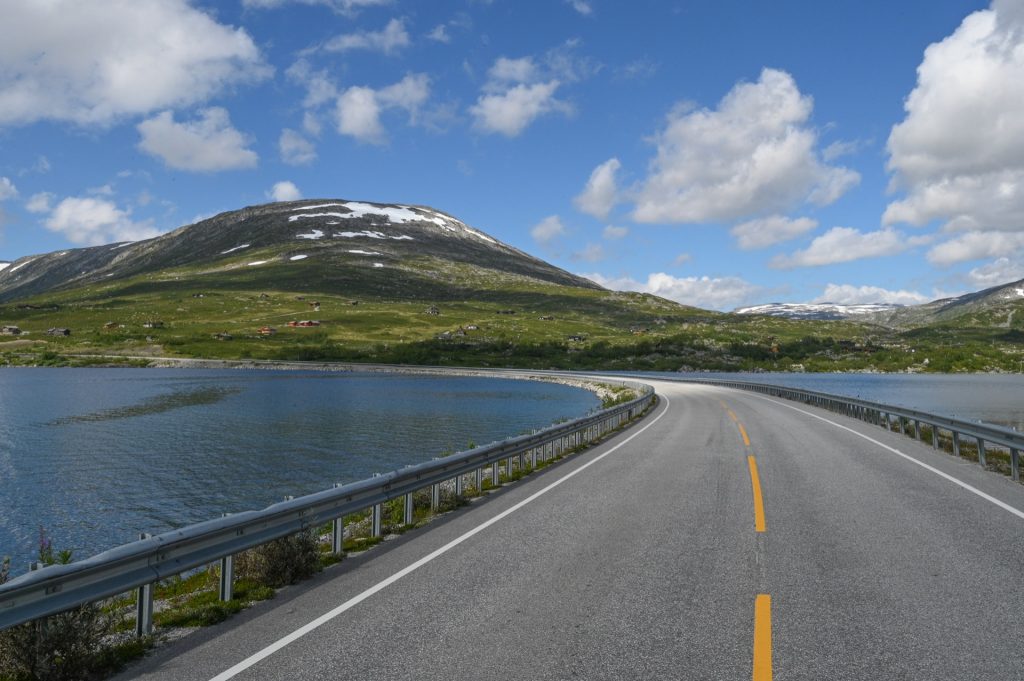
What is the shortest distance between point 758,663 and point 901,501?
8141 millimetres

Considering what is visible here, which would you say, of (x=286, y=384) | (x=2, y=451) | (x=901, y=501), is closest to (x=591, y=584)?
(x=901, y=501)

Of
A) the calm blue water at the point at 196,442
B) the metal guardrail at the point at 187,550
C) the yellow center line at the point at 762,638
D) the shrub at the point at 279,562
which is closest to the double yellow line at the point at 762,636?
the yellow center line at the point at 762,638

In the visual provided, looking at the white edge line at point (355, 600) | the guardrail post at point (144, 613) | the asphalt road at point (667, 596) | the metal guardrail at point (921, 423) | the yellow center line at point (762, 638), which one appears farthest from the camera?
the metal guardrail at point (921, 423)

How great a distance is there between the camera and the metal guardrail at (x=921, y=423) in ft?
49.8

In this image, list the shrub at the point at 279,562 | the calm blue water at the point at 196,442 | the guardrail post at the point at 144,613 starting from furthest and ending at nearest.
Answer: the calm blue water at the point at 196,442 < the shrub at the point at 279,562 < the guardrail post at the point at 144,613

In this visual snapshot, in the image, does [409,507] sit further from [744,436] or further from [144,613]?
[744,436]

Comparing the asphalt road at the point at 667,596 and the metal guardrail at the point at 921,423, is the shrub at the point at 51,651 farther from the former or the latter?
the metal guardrail at the point at 921,423

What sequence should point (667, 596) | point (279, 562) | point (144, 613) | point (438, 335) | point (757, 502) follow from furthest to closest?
A: point (438, 335)
point (757, 502)
point (279, 562)
point (667, 596)
point (144, 613)

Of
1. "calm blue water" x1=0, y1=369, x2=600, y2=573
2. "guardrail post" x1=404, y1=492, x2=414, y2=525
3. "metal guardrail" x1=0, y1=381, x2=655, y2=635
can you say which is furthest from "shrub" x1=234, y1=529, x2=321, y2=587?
"calm blue water" x1=0, y1=369, x2=600, y2=573

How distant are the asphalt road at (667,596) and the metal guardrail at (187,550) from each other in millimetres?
716

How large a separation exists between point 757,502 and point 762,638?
6.35 metres

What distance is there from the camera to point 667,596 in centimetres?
705

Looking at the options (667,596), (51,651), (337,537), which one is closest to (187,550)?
(51,651)

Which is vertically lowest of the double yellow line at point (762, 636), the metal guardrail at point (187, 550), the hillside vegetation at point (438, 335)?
the double yellow line at point (762, 636)
